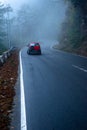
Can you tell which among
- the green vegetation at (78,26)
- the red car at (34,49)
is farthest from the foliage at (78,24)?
the red car at (34,49)

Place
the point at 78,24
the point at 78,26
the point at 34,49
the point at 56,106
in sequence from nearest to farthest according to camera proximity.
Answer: the point at 56,106 → the point at 34,49 → the point at 78,26 → the point at 78,24

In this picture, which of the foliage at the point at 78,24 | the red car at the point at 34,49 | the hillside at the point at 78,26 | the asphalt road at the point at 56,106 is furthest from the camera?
the foliage at the point at 78,24

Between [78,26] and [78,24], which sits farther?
[78,24]

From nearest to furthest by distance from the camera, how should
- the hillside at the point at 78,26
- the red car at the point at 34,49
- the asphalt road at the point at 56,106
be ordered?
the asphalt road at the point at 56,106 → the red car at the point at 34,49 → the hillside at the point at 78,26

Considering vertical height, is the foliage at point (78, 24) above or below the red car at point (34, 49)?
above

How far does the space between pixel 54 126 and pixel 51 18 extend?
11905 centimetres

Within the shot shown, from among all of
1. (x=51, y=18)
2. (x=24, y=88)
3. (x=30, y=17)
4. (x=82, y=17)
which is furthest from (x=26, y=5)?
(x=24, y=88)

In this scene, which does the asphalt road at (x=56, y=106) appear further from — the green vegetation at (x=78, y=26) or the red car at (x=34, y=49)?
the red car at (x=34, y=49)

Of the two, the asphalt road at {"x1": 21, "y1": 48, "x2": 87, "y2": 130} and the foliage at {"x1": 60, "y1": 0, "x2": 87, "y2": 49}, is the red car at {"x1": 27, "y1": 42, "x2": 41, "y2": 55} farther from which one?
the asphalt road at {"x1": 21, "y1": 48, "x2": 87, "y2": 130}

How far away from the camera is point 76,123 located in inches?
257

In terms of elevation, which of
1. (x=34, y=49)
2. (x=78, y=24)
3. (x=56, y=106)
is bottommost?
(x=34, y=49)

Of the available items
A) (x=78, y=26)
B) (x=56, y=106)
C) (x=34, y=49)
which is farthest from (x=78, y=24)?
(x=56, y=106)

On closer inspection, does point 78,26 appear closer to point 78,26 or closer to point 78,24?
point 78,26

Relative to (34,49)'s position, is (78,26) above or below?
above
